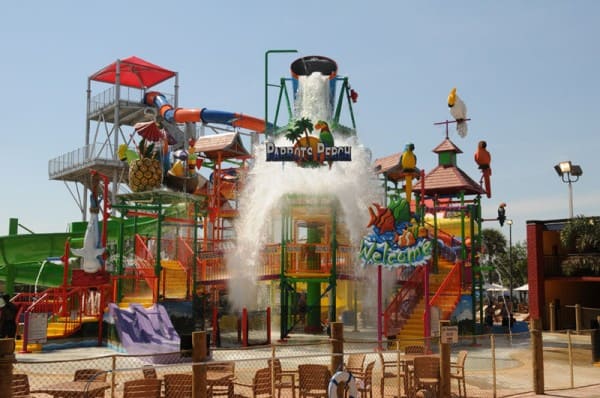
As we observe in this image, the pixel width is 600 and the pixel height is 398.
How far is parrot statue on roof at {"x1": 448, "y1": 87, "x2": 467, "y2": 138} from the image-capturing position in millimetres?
28000

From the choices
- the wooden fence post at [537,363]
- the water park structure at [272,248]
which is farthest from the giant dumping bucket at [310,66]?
the wooden fence post at [537,363]

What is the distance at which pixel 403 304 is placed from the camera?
24.4 m

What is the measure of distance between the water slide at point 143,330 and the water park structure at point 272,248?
0.04 meters

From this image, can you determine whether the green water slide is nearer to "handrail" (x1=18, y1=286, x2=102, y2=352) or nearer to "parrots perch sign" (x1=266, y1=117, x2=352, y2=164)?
"handrail" (x1=18, y1=286, x2=102, y2=352)

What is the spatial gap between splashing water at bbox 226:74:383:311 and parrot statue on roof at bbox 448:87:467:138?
4.15 m

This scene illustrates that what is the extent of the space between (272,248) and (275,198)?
2.11 metres

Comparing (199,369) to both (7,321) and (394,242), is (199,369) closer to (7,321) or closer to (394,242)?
(7,321)

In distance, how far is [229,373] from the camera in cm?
1156

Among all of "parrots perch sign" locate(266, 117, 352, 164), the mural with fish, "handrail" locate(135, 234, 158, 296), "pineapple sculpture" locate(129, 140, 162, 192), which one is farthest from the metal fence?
"pineapple sculpture" locate(129, 140, 162, 192)

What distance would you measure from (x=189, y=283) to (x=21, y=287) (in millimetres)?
40827

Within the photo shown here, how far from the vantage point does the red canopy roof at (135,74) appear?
164 feet

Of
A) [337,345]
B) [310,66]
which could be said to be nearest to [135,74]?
[310,66]

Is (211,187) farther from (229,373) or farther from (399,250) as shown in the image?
(229,373)

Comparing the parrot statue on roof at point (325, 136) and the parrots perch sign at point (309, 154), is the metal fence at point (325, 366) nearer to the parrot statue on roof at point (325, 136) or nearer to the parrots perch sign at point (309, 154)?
the parrots perch sign at point (309, 154)
